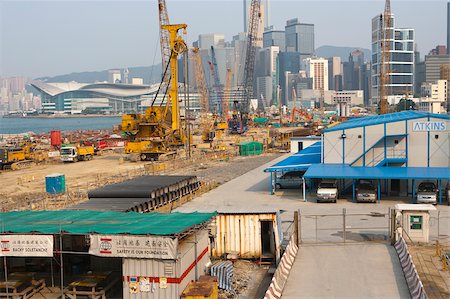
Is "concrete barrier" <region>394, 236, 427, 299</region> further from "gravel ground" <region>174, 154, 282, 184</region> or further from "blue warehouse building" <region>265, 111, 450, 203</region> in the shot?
"gravel ground" <region>174, 154, 282, 184</region>

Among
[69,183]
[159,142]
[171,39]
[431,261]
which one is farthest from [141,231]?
[171,39]

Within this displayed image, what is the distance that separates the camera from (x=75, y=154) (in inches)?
2514

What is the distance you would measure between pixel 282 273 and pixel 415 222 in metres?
7.98

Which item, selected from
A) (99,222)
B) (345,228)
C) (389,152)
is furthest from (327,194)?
(99,222)

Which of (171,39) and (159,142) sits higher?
(171,39)

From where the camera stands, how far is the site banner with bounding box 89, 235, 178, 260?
1489cm

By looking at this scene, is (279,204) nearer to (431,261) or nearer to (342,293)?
(431,261)

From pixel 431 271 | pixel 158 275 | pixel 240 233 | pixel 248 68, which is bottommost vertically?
pixel 431 271

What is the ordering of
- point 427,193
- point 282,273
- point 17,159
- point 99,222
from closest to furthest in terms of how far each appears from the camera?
point 282,273 < point 99,222 < point 427,193 < point 17,159

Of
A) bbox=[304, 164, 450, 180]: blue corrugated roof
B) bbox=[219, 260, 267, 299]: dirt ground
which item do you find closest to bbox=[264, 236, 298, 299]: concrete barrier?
bbox=[219, 260, 267, 299]: dirt ground

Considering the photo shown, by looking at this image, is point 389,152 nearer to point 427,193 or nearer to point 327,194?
point 427,193

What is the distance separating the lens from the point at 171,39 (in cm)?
6700

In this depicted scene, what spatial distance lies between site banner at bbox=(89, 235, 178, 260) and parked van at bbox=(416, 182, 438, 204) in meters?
19.9

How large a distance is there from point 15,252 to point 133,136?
160 feet
